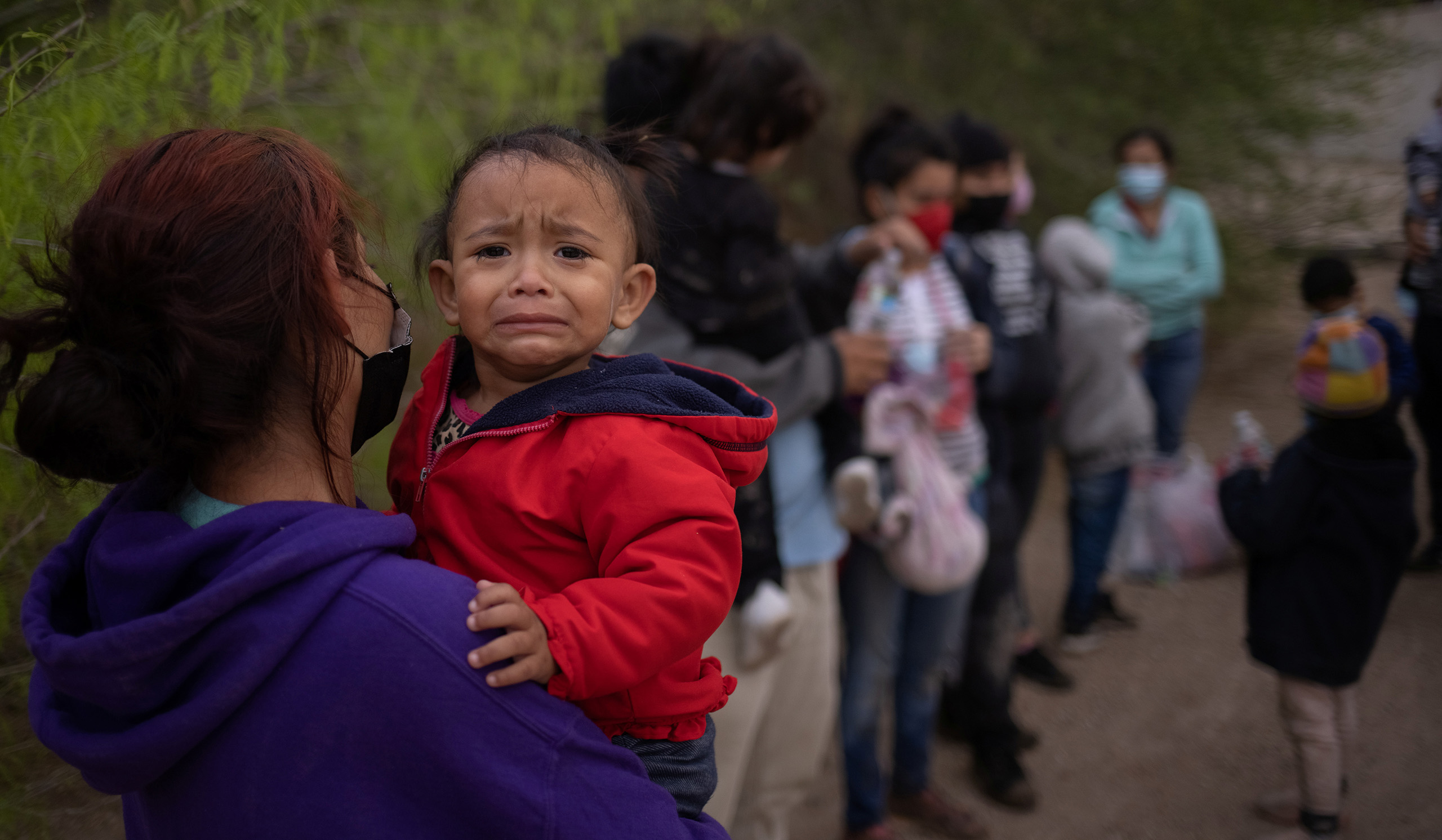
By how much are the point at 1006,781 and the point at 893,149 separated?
2.19m

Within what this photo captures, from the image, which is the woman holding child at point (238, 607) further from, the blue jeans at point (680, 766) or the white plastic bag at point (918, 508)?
the white plastic bag at point (918, 508)

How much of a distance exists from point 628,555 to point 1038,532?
5.51m

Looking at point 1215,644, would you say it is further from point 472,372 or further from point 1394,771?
point 472,372

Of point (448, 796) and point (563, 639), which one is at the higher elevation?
point (563, 639)

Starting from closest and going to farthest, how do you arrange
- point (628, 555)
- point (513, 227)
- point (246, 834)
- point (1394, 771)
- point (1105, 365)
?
point (246, 834) < point (628, 555) < point (513, 227) < point (1394, 771) < point (1105, 365)

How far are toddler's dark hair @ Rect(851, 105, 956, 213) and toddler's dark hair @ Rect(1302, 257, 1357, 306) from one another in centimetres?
108

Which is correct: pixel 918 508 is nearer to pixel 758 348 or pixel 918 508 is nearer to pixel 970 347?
pixel 970 347

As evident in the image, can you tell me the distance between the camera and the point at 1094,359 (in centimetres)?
436

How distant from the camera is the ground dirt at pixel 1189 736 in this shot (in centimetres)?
336

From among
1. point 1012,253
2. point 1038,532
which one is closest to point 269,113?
point 1012,253

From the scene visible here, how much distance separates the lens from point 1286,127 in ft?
23.1

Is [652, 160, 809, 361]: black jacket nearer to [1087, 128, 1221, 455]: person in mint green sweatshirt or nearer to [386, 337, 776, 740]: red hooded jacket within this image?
[386, 337, 776, 740]: red hooded jacket

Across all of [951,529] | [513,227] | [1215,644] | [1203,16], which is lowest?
[1215,644]

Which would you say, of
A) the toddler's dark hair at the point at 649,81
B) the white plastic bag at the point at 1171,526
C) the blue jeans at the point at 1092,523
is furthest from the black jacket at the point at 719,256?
the white plastic bag at the point at 1171,526
